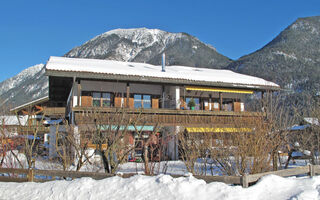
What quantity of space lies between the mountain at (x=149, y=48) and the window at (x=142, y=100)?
102919 millimetres

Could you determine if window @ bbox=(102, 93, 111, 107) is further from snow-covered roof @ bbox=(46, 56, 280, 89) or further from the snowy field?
the snowy field

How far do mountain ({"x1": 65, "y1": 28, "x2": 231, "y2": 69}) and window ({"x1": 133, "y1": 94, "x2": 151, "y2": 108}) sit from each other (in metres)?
103

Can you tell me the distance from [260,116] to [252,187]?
381cm

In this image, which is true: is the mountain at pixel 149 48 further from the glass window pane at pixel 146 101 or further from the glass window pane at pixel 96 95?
the glass window pane at pixel 96 95

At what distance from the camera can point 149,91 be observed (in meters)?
21.7

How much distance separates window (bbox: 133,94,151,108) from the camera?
2138 cm

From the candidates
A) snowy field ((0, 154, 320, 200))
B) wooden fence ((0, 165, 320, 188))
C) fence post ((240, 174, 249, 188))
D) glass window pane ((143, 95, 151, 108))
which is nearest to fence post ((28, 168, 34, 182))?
wooden fence ((0, 165, 320, 188))

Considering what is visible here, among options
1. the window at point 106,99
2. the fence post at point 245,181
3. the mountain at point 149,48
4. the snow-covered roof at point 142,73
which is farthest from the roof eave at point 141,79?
the mountain at point 149,48

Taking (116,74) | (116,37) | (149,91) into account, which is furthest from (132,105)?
(116,37)

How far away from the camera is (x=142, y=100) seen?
70.5ft

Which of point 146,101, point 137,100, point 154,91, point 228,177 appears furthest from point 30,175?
point 154,91

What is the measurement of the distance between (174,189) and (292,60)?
4093 inches

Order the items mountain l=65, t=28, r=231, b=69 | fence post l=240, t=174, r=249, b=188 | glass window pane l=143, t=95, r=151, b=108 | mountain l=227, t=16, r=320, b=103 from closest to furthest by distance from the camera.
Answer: fence post l=240, t=174, r=249, b=188 → glass window pane l=143, t=95, r=151, b=108 → mountain l=227, t=16, r=320, b=103 → mountain l=65, t=28, r=231, b=69

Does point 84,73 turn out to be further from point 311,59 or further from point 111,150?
point 311,59
